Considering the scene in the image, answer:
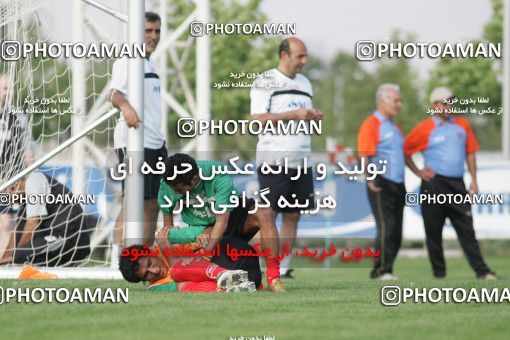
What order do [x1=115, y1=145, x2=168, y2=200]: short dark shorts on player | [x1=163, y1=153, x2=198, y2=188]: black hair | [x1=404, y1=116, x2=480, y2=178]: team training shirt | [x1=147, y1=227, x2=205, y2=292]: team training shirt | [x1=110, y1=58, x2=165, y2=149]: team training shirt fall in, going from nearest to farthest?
[x1=163, y1=153, x2=198, y2=188]: black hair, [x1=147, y1=227, x2=205, y2=292]: team training shirt, [x1=115, y1=145, x2=168, y2=200]: short dark shorts on player, [x1=110, y1=58, x2=165, y2=149]: team training shirt, [x1=404, y1=116, x2=480, y2=178]: team training shirt

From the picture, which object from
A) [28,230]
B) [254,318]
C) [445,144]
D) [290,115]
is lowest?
[254,318]

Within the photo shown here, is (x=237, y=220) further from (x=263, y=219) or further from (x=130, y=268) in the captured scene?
(x=130, y=268)

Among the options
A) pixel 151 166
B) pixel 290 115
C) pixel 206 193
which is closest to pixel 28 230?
pixel 151 166

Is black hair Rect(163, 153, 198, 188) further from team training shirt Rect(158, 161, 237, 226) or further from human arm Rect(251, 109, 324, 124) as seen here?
human arm Rect(251, 109, 324, 124)

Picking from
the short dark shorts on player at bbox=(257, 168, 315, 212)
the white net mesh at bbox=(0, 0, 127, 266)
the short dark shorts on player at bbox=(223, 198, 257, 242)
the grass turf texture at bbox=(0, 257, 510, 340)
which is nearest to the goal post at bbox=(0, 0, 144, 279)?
the white net mesh at bbox=(0, 0, 127, 266)

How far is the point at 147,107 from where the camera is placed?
10.6m

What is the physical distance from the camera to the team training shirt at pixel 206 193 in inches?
344

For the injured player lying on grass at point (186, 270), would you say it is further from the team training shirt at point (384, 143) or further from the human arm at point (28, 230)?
the team training shirt at point (384, 143)

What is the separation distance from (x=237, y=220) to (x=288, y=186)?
1953 mm

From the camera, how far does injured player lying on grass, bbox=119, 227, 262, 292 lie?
28.5 ft

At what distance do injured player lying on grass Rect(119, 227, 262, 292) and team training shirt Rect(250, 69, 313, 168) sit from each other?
2.14 metres

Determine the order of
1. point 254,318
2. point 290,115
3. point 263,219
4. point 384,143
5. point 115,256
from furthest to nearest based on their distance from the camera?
1. point 384,143
2. point 115,256
3. point 290,115
4. point 263,219
5. point 254,318

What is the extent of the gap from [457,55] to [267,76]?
1.66 metres

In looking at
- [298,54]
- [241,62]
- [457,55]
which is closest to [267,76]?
[298,54]
